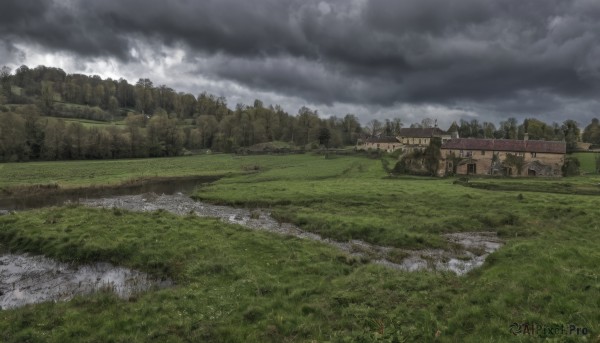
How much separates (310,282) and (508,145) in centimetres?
7648

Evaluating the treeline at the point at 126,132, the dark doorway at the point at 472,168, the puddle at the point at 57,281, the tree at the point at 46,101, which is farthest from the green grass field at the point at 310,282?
the tree at the point at 46,101

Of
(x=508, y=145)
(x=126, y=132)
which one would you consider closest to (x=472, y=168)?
(x=508, y=145)

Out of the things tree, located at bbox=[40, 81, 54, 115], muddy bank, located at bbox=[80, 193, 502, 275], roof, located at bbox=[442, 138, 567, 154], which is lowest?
muddy bank, located at bbox=[80, 193, 502, 275]

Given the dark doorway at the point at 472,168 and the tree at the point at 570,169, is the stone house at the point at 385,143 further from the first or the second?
the tree at the point at 570,169

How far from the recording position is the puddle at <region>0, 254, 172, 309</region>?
1677cm

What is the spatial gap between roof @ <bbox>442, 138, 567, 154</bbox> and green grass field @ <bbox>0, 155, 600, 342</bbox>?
155ft

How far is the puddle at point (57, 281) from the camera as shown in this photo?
1677 centimetres

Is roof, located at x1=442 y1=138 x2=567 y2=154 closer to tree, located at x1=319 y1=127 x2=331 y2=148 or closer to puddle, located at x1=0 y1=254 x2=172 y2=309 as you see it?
tree, located at x1=319 y1=127 x2=331 y2=148

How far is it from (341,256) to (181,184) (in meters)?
49.7

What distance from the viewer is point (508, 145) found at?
77938 millimetres

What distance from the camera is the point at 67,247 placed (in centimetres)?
2288

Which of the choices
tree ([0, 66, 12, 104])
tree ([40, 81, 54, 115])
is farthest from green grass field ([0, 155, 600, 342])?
tree ([0, 66, 12, 104])

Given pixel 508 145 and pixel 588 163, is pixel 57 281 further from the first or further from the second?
pixel 588 163

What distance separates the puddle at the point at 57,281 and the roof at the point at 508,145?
78.5 m
